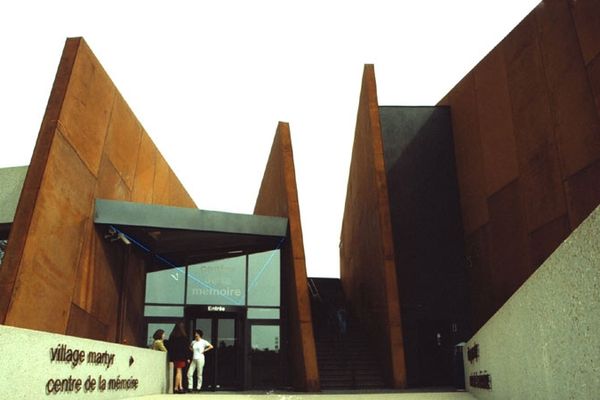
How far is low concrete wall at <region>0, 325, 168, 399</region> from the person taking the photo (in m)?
6.14

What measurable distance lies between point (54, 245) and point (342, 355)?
10.2 m

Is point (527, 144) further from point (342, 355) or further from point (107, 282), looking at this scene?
point (107, 282)

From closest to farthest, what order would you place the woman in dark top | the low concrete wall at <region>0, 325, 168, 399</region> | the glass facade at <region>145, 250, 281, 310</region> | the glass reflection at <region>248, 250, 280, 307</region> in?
the low concrete wall at <region>0, 325, 168, 399</region> < the woman in dark top < the glass facade at <region>145, 250, 281, 310</region> < the glass reflection at <region>248, 250, 280, 307</region>

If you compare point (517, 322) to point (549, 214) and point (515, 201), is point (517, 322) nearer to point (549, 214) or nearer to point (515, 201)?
point (549, 214)

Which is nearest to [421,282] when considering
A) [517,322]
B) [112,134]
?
[112,134]

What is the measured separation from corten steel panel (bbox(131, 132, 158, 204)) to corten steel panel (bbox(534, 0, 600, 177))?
12182mm

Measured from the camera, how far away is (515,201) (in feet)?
51.8

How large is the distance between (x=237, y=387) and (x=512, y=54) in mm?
12390

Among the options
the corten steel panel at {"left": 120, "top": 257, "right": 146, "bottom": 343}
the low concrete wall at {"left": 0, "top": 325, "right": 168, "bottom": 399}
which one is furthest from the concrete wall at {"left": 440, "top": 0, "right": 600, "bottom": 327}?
the corten steel panel at {"left": 120, "top": 257, "right": 146, "bottom": 343}

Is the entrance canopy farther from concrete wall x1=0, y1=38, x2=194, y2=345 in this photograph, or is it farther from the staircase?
the staircase

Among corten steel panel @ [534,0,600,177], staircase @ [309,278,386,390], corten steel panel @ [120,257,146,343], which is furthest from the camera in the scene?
staircase @ [309,278,386,390]

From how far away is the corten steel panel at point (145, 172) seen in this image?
18.5 metres

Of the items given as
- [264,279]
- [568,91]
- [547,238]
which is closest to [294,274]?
[264,279]

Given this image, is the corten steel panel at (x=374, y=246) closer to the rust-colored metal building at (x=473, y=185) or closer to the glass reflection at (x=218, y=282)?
the rust-colored metal building at (x=473, y=185)
